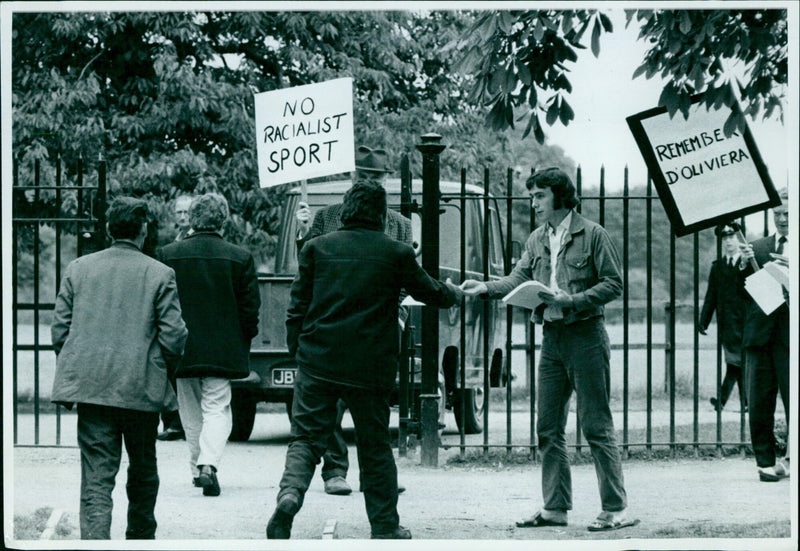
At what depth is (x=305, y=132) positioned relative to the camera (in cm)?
798

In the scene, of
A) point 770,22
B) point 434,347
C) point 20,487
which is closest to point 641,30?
point 770,22

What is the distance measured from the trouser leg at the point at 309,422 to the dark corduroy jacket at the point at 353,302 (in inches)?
3.1

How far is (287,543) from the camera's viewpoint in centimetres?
595

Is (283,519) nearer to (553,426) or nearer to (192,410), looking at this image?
(553,426)

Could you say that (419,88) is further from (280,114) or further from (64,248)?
(64,248)

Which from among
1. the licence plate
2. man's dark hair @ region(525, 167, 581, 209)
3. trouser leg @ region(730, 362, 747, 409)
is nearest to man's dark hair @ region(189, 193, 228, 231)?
man's dark hair @ region(525, 167, 581, 209)

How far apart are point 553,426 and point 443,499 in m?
1.27

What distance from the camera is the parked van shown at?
1021cm

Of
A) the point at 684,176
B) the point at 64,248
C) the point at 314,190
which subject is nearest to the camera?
the point at 684,176

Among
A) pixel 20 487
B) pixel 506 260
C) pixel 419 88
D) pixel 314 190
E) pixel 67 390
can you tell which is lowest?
pixel 20 487

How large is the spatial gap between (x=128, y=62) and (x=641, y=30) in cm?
1029

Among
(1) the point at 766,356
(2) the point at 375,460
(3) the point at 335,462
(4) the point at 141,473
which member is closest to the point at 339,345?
(2) the point at 375,460

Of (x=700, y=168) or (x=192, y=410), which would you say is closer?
(x=700, y=168)

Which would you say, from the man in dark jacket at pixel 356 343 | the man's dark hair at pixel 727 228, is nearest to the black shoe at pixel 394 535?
the man in dark jacket at pixel 356 343
